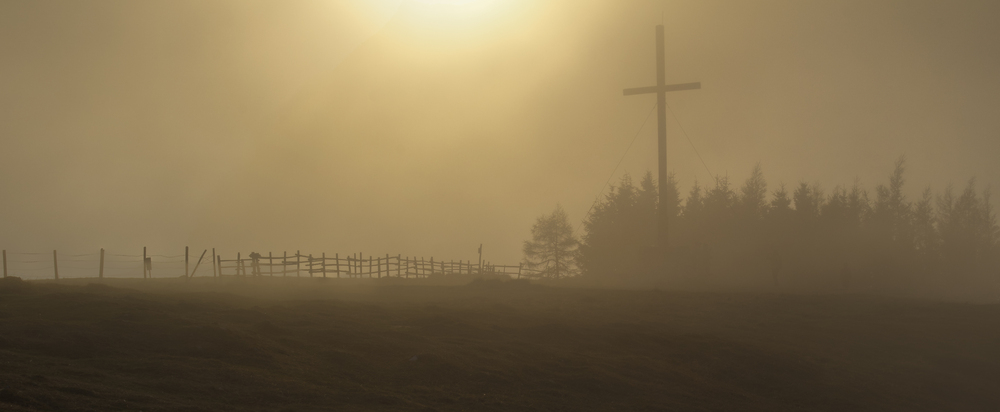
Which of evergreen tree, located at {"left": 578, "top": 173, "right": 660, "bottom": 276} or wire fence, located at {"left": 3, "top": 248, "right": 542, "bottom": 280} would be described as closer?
wire fence, located at {"left": 3, "top": 248, "right": 542, "bottom": 280}

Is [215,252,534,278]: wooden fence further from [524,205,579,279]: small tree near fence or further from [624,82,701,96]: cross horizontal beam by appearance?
[624,82,701,96]: cross horizontal beam

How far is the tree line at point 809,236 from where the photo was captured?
46.4 m

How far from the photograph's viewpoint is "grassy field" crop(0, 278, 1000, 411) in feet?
28.7

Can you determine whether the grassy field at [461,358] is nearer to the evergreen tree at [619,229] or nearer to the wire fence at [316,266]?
the wire fence at [316,266]

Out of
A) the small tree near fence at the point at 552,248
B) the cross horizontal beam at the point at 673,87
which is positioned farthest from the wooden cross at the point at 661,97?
the small tree near fence at the point at 552,248

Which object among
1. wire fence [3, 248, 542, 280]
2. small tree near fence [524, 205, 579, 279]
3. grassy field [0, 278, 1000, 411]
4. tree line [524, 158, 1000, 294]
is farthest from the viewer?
small tree near fence [524, 205, 579, 279]

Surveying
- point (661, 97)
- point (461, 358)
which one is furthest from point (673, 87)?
point (461, 358)

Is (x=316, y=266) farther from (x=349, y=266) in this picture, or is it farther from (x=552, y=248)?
(x=552, y=248)

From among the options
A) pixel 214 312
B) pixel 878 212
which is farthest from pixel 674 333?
pixel 878 212

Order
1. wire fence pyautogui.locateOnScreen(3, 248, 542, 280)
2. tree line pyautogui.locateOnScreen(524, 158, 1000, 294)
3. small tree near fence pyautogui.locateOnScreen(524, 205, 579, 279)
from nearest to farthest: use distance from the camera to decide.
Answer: wire fence pyautogui.locateOnScreen(3, 248, 542, 280)
tree line pyautogui.locateOnScreen(524, 158, 1000, 294)
small tree near fence pyautogui.locateOnScreen(524, 205, 579, 279)

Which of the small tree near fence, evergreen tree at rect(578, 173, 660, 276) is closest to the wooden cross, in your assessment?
evergreen tree at rect(578, 173, 660, 276)

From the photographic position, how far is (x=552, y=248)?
60719 millimetres

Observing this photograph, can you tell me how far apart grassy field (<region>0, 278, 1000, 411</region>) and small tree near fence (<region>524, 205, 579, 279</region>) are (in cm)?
3993

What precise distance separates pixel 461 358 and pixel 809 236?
45.5 meters
